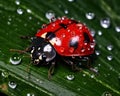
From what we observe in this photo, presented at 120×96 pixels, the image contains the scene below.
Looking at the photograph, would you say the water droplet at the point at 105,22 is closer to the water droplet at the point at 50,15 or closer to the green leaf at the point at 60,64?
the green leaf at the point at 60,64

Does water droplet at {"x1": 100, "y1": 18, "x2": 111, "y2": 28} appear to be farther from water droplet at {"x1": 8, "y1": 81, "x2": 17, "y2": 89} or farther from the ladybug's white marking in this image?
water droplet at {"x1": 8, "y1": 81, "x2": 17, "y2": 89}

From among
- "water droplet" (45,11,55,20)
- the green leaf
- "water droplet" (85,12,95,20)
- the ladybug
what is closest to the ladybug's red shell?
the ladybug

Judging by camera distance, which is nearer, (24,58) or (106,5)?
(24,58)

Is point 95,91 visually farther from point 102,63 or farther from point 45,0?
point 45,0

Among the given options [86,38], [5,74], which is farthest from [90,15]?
[5,74]

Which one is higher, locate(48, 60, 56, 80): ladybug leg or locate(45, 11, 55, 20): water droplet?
locate(45, 11, 55, 20): water droplet

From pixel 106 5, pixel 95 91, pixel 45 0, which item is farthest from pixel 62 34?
pixel 106 5

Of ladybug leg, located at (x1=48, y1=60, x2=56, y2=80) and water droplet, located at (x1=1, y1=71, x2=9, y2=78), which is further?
ladybug leg, located at (x1=48, y1=60, x2=56, y2=80)

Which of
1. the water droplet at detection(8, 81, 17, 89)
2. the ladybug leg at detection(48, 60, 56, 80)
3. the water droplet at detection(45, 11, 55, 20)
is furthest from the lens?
the water droplet at detection(45, 11, 55, 20)
